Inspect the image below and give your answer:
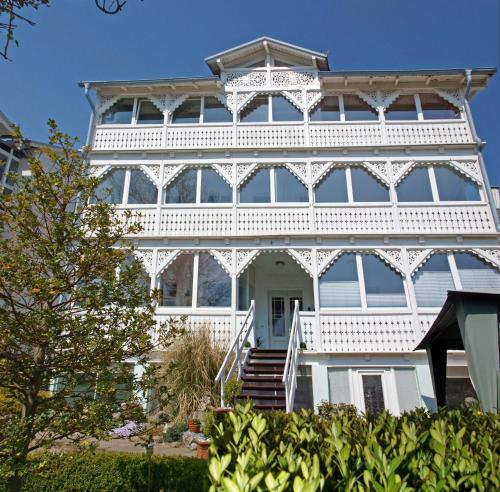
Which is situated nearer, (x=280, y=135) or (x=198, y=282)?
(x=198, y=282)

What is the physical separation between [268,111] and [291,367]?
30.6 feet

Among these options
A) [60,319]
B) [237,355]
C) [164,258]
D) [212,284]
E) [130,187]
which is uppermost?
[130,187]

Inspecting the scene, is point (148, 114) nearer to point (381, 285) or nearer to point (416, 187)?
point (416, 187)

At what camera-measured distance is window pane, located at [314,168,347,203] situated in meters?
12.2

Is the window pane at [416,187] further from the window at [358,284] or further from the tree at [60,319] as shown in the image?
the tree at [60,319]

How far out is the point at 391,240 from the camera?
37.2 feet

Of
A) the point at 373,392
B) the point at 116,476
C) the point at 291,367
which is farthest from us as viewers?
the point at 373,392

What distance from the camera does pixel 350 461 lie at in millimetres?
2148

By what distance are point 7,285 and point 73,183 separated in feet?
5.05

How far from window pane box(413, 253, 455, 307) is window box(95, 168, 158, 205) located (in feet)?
30.4

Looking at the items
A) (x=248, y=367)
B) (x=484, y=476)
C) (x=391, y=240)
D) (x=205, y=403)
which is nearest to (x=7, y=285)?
(x=484, y=476)

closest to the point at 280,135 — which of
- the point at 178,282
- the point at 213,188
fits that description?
the point at 213,188

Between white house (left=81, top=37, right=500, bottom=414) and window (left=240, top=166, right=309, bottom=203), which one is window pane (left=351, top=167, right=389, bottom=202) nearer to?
white house (left=81, top=37, right=500, bottom=414)

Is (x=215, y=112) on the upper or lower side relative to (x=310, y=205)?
upper
